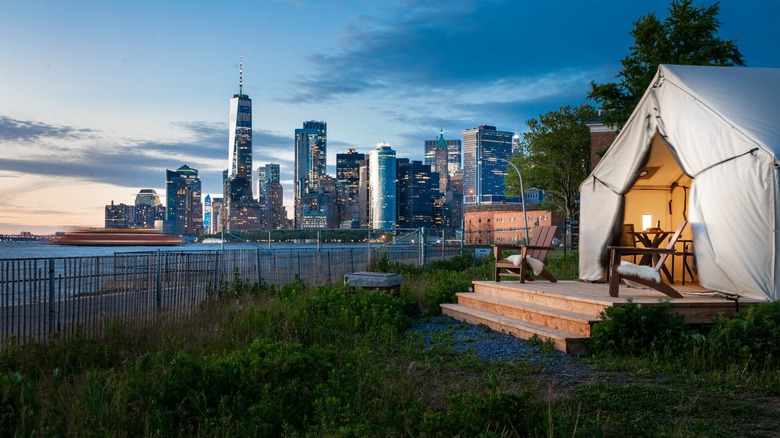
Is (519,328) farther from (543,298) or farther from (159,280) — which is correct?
(159,280)

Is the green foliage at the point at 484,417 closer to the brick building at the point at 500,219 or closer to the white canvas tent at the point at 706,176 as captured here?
the white canvas tent at the point at 706,176

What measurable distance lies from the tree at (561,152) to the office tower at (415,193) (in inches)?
3653

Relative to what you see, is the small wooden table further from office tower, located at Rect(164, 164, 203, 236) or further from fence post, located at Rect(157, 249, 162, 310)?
office tower, located at Rect(164, 164, 203, 236)

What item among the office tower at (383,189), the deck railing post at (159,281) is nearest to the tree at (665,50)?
the deck railing post at (159,281)

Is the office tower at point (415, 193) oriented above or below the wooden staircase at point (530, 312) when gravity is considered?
above

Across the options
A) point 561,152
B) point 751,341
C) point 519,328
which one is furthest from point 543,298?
point 561,152

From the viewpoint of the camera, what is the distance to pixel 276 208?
14375 cm

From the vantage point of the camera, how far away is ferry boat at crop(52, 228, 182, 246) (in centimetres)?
7062

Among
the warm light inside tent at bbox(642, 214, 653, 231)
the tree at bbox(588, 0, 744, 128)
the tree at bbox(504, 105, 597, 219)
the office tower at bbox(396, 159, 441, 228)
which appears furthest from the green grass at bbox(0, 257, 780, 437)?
the office tower at bbox(396, 159, 441, 228)

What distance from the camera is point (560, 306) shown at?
8.14m

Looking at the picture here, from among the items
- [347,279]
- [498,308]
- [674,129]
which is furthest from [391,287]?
[674,129]

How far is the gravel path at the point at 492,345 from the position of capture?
20.0 ft

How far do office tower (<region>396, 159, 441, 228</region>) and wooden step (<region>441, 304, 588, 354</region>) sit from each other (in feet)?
411

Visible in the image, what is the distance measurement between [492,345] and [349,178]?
170 metres
